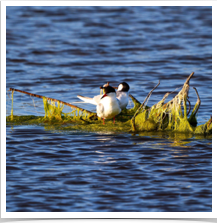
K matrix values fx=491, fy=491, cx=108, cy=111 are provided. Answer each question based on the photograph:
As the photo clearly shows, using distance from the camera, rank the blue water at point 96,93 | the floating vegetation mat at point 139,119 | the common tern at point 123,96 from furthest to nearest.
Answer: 1. the common tern at point 123,96
2. the floating vegetation mat at point 139,119
3. the blue water at point 96,93

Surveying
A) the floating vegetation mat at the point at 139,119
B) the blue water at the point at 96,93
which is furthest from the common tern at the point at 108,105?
the blue water at the point at 96,93

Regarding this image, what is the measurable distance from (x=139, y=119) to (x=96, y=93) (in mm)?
4392

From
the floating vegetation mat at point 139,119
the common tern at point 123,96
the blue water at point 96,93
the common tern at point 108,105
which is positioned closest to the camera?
the blue water at point 96,93

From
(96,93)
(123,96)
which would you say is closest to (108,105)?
(123,96)

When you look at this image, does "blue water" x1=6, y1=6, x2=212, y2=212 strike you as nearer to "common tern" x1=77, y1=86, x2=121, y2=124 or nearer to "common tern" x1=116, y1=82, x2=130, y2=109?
"common tern" x1=77, y1=86, x2=121, y2=124

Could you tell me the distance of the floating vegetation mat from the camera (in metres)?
10.9

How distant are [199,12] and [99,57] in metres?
13.4

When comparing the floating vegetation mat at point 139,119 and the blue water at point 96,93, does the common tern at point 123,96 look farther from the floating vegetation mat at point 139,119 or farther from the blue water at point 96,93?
the blue water at point 96,93

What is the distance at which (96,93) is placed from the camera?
15477mm

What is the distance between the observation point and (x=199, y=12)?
3195 cm

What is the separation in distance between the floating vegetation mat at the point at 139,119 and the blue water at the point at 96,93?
1.11ft

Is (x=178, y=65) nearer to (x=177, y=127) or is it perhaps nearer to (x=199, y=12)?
(x=177, y=127)

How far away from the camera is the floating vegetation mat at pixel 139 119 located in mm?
10859
